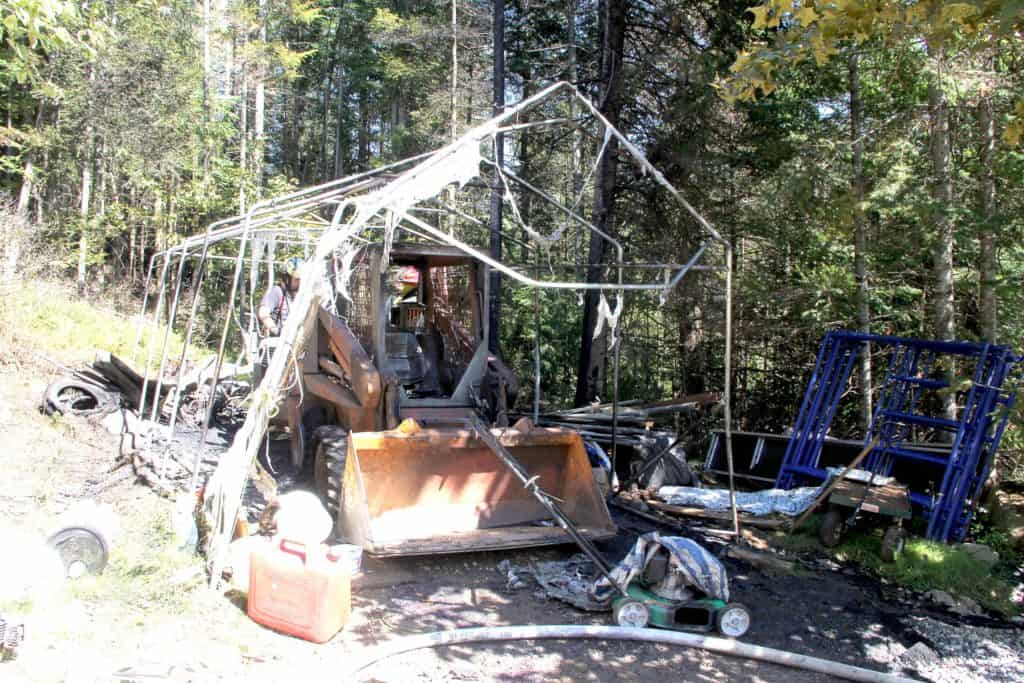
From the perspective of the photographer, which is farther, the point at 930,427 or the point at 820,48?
the point at 930,427

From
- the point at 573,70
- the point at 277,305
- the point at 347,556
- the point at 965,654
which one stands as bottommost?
the point at 965,654

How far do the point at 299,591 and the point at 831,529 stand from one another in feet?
16.3

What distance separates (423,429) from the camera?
6.75 m

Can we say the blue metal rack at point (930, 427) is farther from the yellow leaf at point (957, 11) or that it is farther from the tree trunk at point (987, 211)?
the yellow leaf at point (957, 11)

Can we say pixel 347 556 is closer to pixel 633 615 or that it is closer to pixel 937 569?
pixel 633 615

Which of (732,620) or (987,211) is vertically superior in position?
(987,211)

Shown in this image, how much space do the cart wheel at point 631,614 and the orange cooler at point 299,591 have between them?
5.55 ft

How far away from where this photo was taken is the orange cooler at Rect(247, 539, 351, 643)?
4727 millimetres

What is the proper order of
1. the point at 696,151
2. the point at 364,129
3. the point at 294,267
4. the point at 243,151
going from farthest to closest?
the point at 364,129 → the point at 243,151 → the point at 696,151 → the point at 294,267

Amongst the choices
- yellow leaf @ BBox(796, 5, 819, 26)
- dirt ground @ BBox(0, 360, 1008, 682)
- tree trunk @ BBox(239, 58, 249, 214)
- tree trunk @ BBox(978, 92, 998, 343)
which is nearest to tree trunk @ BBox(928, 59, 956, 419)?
tree trunk @ BBox(978, 92, 998, 343)

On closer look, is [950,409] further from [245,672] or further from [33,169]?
[33,169]

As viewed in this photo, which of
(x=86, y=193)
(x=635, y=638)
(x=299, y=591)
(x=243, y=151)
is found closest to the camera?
(x=299, y=591)

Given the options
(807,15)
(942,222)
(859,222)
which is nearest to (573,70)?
(859,222)

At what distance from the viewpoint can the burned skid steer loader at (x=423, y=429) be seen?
630 cm
